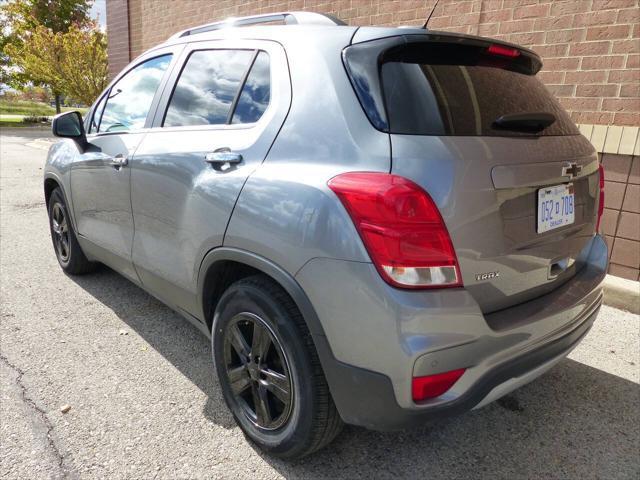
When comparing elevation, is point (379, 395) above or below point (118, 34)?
below

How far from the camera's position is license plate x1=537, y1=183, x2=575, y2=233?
183 cm

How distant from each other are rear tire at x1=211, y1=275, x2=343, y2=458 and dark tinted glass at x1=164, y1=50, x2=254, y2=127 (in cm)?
88

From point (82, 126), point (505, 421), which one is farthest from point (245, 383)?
point (82, 126)

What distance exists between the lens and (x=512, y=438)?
2.28 m

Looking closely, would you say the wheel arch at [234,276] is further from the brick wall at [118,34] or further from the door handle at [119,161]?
the brick wall at [118,34]

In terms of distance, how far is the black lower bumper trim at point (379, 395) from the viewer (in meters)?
1.62

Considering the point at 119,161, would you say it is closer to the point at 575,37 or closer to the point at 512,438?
the point at 512,438

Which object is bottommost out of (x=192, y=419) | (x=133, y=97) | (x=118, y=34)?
(x=192, y=419)

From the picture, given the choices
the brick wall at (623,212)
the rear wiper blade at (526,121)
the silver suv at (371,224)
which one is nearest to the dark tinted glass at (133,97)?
the silver suv at (371,224)

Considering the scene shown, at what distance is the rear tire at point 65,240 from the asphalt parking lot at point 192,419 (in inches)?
22.0

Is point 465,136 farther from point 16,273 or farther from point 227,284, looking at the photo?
point 16,273

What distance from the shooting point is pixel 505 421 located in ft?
7.89

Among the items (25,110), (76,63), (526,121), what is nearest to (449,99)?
(526,121)

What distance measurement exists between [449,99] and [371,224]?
59 cm
